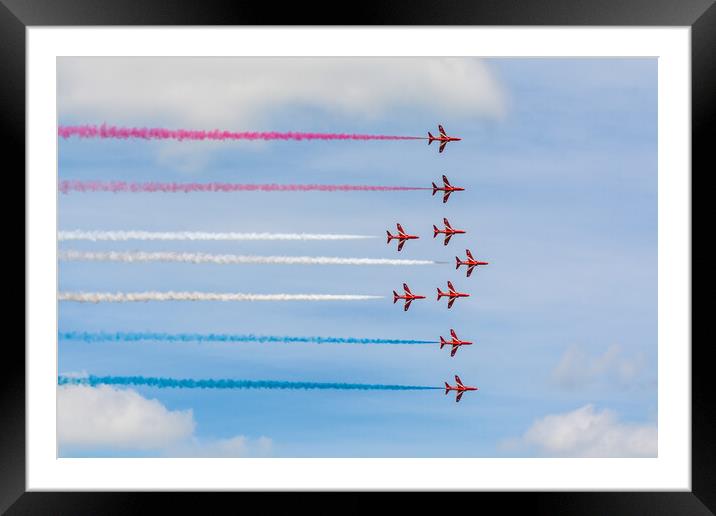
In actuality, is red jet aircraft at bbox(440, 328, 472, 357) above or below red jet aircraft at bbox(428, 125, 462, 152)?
below

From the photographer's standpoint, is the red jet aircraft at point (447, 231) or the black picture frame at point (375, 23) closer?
the black picture frame at point (375, 23)

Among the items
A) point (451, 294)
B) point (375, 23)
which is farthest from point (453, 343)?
point (375, 23)

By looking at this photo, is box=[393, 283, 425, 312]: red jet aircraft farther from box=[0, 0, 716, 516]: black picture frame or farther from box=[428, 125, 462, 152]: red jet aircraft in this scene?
box=[0, 0, 716, 516]: black picture frame

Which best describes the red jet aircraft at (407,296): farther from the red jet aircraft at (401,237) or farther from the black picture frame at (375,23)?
the black picture frame at (375,23)

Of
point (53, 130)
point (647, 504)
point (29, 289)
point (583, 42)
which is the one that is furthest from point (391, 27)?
point (647, 504)

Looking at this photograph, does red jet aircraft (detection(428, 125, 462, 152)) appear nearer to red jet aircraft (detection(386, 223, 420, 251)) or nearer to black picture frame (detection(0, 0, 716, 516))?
red jet aircraft (detection(386, 223, 420, 251))

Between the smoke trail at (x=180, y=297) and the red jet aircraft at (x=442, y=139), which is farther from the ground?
the red jet aircraft at (x=442, y=139)

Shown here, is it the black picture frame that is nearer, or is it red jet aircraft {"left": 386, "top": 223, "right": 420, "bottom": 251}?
the black picture frame

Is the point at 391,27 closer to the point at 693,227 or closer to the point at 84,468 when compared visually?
the point at 693,227

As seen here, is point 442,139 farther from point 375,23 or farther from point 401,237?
point 375,23
